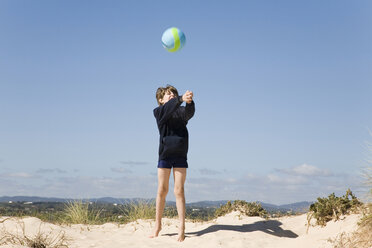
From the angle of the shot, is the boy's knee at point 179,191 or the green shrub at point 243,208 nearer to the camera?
the boy's knee at point 179,191

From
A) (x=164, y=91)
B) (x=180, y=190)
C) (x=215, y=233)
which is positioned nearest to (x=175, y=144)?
(x=180, y=190)

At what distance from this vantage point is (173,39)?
25.7 ft

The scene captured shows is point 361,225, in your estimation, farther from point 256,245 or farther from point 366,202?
point 256,245

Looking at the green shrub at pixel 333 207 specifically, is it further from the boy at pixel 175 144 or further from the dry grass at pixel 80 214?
the dry grass at pixel 80 214

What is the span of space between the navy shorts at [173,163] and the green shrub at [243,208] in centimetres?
281

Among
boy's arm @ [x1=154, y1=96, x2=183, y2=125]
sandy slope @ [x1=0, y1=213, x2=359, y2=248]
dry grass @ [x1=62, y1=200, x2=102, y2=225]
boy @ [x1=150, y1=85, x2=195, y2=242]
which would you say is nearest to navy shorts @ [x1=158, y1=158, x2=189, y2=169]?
boy @ [x1=150, y1=85, x2=195, y2=242]

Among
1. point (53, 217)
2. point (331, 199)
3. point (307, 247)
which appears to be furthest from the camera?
point (53, 217)

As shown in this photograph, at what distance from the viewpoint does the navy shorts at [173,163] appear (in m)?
7.37

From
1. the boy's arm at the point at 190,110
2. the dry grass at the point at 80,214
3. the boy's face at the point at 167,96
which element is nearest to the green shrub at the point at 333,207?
the boy's arm at the point at 190,110

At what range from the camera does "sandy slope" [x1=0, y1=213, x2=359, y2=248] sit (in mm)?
7176

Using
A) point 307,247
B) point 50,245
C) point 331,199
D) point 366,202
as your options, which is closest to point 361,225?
point 366,202

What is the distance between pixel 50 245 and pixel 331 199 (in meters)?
5.23

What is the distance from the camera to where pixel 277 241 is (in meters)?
7.49

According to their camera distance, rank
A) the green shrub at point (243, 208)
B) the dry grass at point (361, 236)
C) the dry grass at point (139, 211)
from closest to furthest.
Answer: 1. the dry grass at point (361, 236)
2. the green shrub at point (243, 208)
3. the dry grass at point (139, 211)
